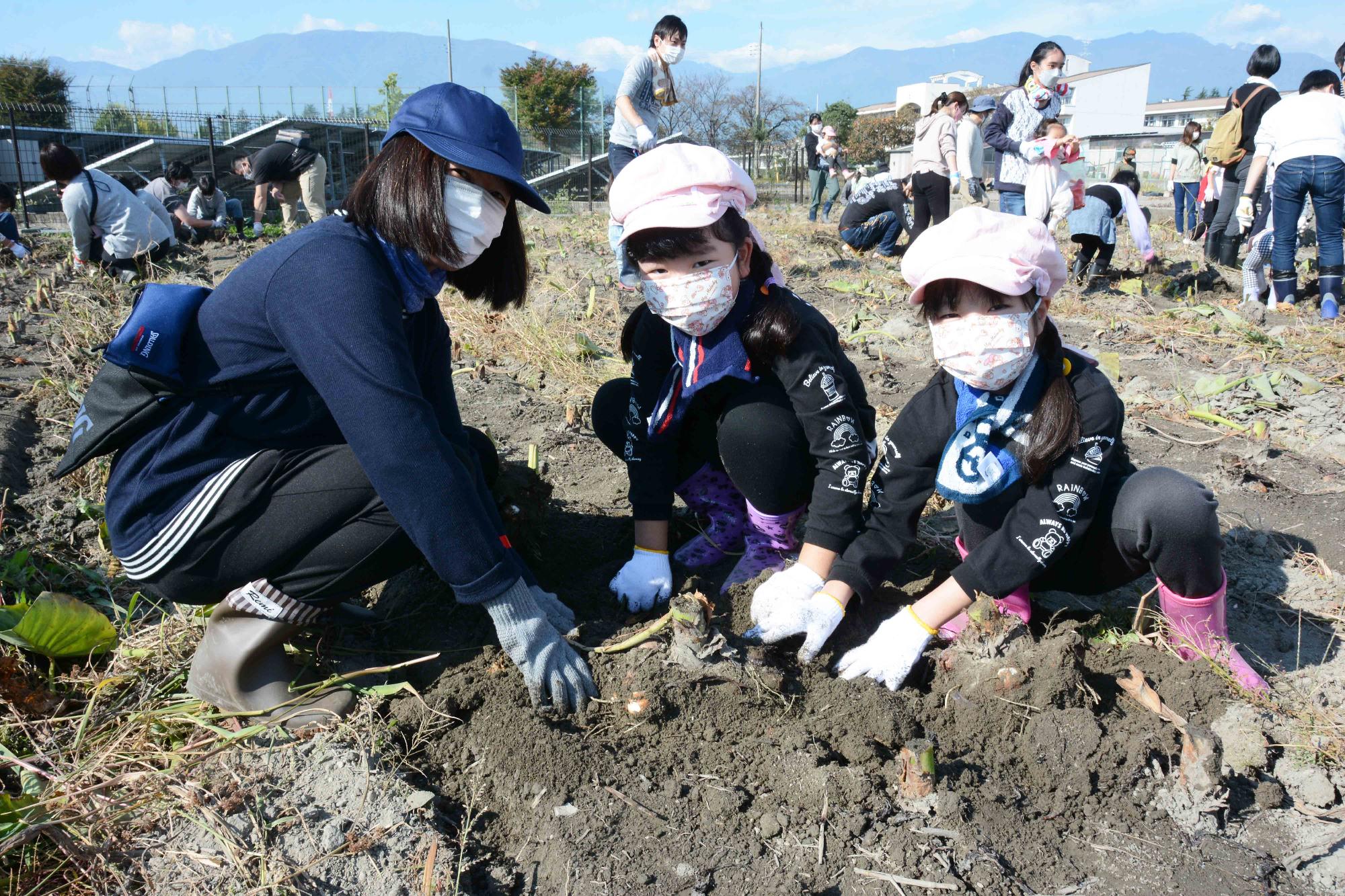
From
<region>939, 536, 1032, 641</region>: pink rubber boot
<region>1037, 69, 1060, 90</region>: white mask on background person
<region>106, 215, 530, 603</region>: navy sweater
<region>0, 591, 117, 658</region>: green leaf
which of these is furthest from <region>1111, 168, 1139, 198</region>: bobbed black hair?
<region>0, 591, 117, 658</region>: green leaf

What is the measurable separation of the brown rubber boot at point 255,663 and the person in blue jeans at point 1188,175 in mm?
11285

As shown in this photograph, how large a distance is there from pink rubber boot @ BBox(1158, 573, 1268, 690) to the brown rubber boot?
6.00 ft

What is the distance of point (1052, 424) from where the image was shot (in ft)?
5.87

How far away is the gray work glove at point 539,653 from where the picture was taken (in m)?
1.68

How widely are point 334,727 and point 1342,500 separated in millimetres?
3131

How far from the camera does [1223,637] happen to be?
6.40 ft

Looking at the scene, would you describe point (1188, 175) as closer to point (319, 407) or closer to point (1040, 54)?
point (1040, 54)

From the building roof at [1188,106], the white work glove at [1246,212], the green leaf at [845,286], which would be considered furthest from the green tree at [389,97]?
the building roof at [1188,106]

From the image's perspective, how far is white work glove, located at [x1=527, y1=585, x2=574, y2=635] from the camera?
1962mm

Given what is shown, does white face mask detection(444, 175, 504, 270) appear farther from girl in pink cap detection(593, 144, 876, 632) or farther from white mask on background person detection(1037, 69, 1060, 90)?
white mask on background person detection(1037, 69, 1060, 90)

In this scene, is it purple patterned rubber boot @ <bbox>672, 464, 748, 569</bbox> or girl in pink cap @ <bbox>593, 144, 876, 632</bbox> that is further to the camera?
purple patterned rubber boot @ <bbox>672, 464, 748, 569</bbox>

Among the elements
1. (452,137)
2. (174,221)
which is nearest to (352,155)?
(174,221)

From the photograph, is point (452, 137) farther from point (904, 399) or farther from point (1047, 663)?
point (904, 399)

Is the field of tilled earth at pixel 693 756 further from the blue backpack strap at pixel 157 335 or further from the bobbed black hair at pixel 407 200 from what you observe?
the bobbed black hair at pixel 407 200
